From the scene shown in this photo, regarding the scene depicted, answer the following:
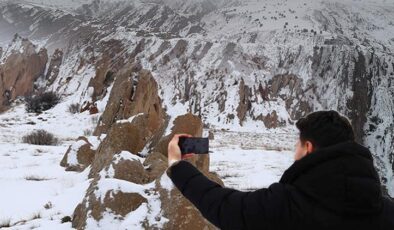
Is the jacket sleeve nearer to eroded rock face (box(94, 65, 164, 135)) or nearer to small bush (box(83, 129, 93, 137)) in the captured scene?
eroded rock face (box(94, 65, 164, 135))

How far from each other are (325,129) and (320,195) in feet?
1.07

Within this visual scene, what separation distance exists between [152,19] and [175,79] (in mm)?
41106

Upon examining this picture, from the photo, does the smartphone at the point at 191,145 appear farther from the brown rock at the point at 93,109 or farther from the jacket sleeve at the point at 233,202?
the brown rock at the point at 93,109

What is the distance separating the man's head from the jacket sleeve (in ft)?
0.81

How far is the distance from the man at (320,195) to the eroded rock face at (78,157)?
29.4 ft

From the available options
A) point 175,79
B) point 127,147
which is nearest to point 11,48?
point 175,79

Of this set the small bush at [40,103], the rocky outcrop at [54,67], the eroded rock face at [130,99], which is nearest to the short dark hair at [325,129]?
the eroded rock face at [130,99]

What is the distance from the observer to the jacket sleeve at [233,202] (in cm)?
173

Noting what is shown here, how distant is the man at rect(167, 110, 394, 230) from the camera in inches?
65.9

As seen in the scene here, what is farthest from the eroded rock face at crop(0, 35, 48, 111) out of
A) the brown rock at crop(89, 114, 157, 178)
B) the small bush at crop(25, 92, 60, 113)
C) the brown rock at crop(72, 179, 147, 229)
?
the brown rock at crop(72, 179, 147, 229)

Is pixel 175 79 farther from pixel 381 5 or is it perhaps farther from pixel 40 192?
pixel 381 5

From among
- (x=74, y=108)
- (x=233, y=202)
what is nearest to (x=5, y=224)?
(x=233, y=202)

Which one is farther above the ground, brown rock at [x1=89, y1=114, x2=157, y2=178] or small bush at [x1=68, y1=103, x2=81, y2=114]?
small bush at [x1=68, y1=103, x2=81, y2=114]

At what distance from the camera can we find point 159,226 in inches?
187
